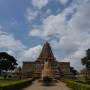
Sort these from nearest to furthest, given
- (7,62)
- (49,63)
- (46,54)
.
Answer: (7,62)
(49,63)
(46,54)

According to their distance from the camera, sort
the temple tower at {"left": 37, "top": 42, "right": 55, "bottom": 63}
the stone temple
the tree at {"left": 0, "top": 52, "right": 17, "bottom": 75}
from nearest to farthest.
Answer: the tree at {"left": 0, "top": 52, "right": 17, "bottom": 75}
the stone temple
the temple tower at {"left": 37, "top": 42, "right": 55, "bottom": 63}

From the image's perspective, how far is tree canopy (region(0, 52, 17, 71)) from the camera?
89.0 meters

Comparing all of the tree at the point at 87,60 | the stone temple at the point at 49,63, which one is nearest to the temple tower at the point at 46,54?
the stone temple at the point at 49,63

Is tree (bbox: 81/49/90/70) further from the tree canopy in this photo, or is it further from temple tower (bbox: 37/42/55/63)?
the tree canopy

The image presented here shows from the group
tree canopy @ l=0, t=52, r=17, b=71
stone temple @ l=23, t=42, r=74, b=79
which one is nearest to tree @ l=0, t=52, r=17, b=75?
tree canopy @ l=0, t=52, r=17, b=71

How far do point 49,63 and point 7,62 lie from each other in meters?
19.6

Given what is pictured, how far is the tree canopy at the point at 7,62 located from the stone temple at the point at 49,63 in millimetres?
10623

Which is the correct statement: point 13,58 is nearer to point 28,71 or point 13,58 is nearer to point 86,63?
point 28,71

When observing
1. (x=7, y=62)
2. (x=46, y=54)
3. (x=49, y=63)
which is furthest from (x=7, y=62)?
(x=46, y=54)

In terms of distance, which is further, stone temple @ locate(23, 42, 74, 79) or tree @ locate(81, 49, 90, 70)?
stone temple @ locate(23, 42, 74, 79)

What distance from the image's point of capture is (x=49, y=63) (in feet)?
330

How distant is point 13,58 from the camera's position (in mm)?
93188

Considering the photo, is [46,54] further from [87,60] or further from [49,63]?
[87,60]

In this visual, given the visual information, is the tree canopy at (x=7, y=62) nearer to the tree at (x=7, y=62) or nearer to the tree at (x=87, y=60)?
the tree at (x=7, y=62)
